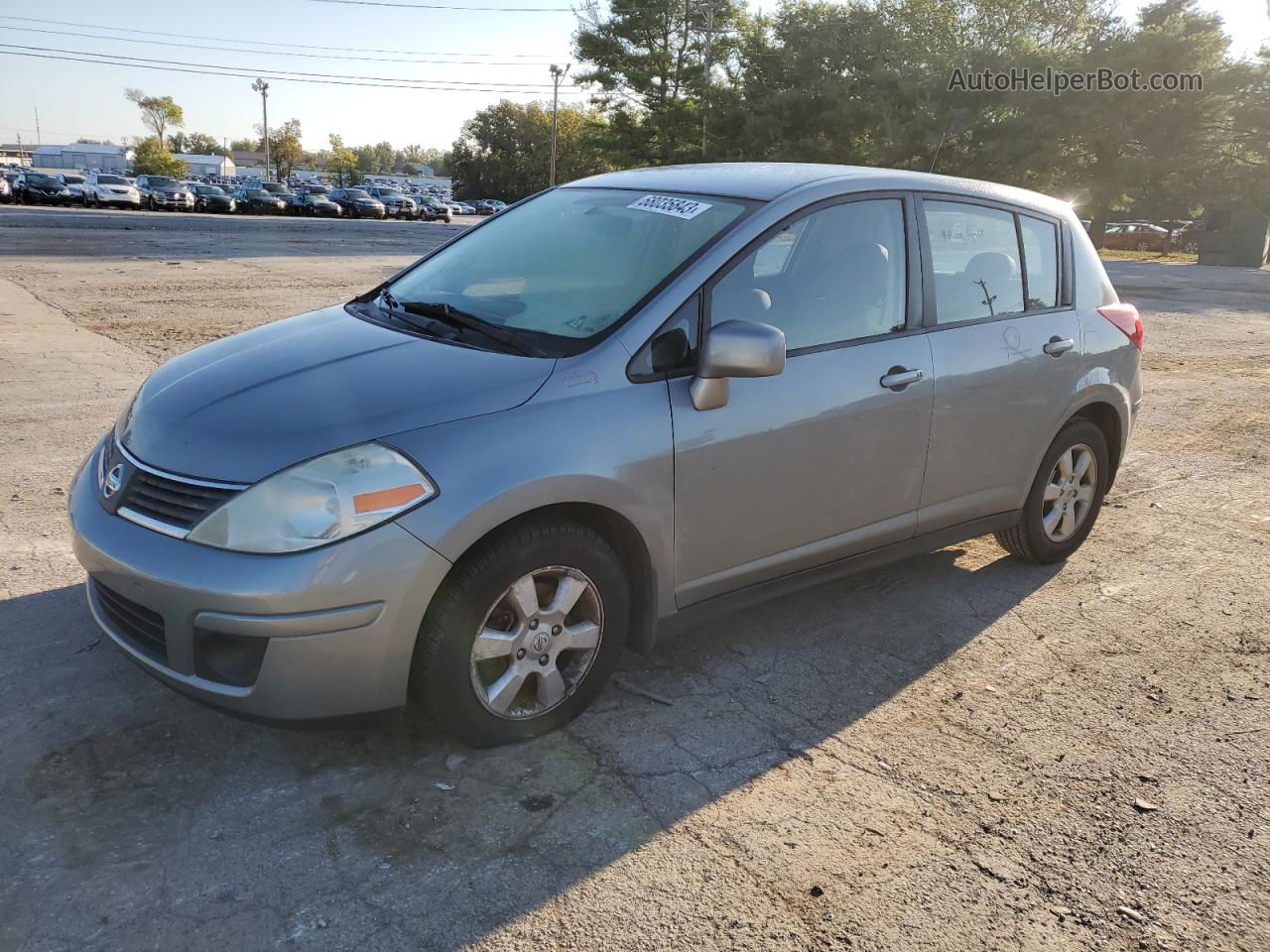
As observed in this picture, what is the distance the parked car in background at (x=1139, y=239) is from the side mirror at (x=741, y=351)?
44647 mm

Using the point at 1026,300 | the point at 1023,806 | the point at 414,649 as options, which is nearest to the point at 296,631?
the point at 414,649

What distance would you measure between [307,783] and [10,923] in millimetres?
787

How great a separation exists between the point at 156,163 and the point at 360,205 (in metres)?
59.6

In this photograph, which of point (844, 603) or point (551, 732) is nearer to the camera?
point (551, 732)

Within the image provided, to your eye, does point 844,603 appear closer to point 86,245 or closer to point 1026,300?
point 1026,300

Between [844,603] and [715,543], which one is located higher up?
[715,543]

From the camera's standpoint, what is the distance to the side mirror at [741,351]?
3143 millimetres

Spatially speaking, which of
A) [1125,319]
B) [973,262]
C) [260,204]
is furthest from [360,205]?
[973,262]

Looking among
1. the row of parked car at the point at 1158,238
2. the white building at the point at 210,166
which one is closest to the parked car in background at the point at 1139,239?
the row of parked car at the point at 1158,238

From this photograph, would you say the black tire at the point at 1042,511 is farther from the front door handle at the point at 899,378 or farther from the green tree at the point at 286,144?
the green tree at the point at 286,144

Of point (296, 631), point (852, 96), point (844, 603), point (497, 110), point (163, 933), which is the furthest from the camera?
point (497, 110)

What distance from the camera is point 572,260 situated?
3.80 metres

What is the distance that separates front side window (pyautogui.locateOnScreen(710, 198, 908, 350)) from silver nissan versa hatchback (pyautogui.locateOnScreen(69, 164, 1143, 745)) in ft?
0.04

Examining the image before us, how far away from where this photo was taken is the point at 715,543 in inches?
136
